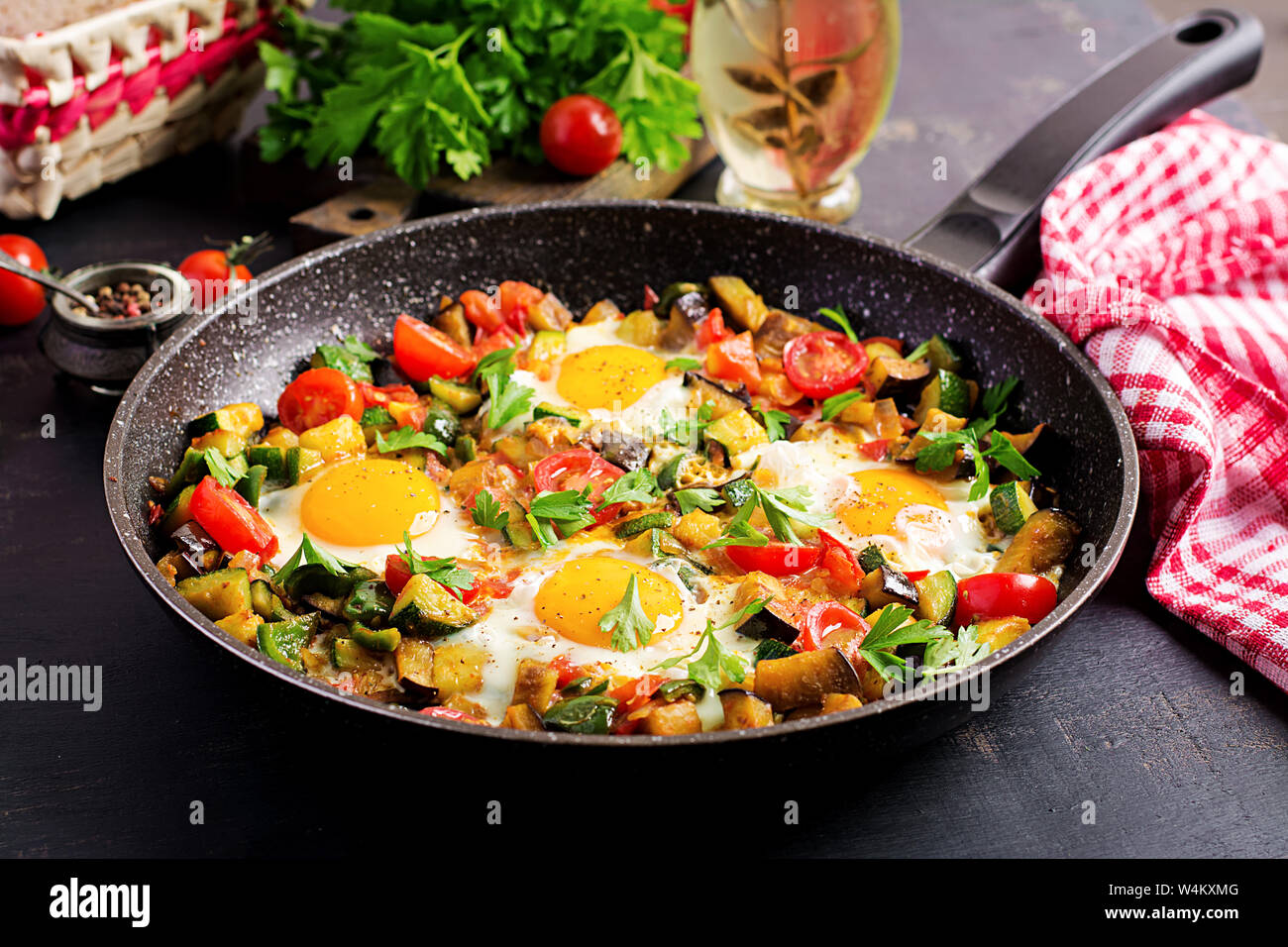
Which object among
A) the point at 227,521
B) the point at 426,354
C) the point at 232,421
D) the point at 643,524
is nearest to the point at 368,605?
the point at 227,521

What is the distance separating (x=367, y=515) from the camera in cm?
259

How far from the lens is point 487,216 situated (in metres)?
3.25

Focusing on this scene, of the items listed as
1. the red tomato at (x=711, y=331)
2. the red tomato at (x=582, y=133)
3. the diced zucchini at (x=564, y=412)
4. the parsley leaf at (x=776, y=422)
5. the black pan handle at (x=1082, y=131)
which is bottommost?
the diced zucchini at (x=564, y=412)

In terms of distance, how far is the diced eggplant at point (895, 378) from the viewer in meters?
2.97

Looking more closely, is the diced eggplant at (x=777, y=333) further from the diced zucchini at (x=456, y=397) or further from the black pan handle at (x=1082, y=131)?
the diced zucchini at (x=456, y=397)

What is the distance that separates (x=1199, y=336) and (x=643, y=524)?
1.56 m

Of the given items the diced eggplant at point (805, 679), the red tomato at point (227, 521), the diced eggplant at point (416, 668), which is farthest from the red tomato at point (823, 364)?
the red tomato at point (227, 521)

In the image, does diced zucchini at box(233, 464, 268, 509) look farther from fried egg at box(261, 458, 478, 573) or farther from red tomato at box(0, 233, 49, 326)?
red tomato at box(0, 233, 49, 326)

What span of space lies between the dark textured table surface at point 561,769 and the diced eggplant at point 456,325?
0.98m

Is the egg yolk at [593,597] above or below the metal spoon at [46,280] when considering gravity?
below

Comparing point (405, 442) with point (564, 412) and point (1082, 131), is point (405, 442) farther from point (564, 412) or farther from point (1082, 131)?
point (1082, 131)

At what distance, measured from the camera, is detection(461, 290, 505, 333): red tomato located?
3213mm

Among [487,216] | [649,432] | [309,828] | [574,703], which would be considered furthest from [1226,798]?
[487,216]

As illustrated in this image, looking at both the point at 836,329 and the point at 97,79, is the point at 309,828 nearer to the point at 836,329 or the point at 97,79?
the point at 836,329
